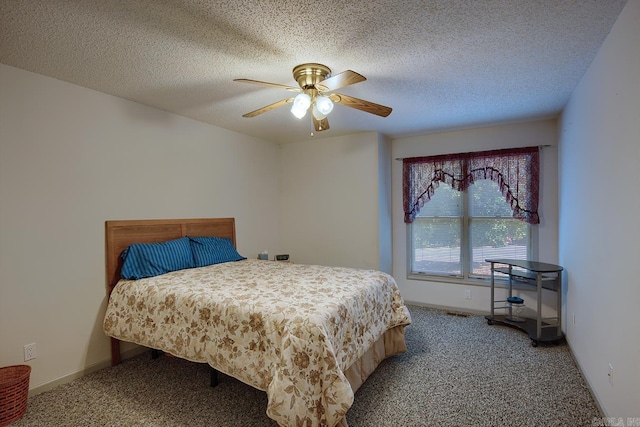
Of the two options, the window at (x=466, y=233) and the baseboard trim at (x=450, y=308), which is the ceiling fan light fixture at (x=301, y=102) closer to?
the window at (x=466, y=233)

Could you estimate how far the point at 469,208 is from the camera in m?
4.07

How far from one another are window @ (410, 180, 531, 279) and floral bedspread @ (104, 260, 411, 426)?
69.9 inches

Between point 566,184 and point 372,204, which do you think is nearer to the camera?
point 566,184

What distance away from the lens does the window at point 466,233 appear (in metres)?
3.84

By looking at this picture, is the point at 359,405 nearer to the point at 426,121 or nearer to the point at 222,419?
the point at 222,419

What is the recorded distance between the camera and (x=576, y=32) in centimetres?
187

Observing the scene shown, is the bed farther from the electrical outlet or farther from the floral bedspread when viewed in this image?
the electrical outlet

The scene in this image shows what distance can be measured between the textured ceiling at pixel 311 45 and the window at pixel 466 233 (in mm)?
1363


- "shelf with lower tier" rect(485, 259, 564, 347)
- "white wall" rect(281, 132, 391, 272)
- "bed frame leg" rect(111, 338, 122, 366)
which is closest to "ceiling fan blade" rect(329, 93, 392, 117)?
"white wall" rect(281, 132, 391, 272)

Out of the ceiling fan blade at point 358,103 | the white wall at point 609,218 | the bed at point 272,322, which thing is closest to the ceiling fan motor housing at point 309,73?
the ceiling fan blade at point 358,103

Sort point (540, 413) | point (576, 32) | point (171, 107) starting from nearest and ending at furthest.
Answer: point (576, 32)
point (540, 413)
point (171, 107)

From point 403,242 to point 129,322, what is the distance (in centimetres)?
350

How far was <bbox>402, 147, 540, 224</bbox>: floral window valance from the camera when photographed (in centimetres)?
367

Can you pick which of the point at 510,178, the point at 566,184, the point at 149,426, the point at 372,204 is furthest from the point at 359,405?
the point at 510,178
